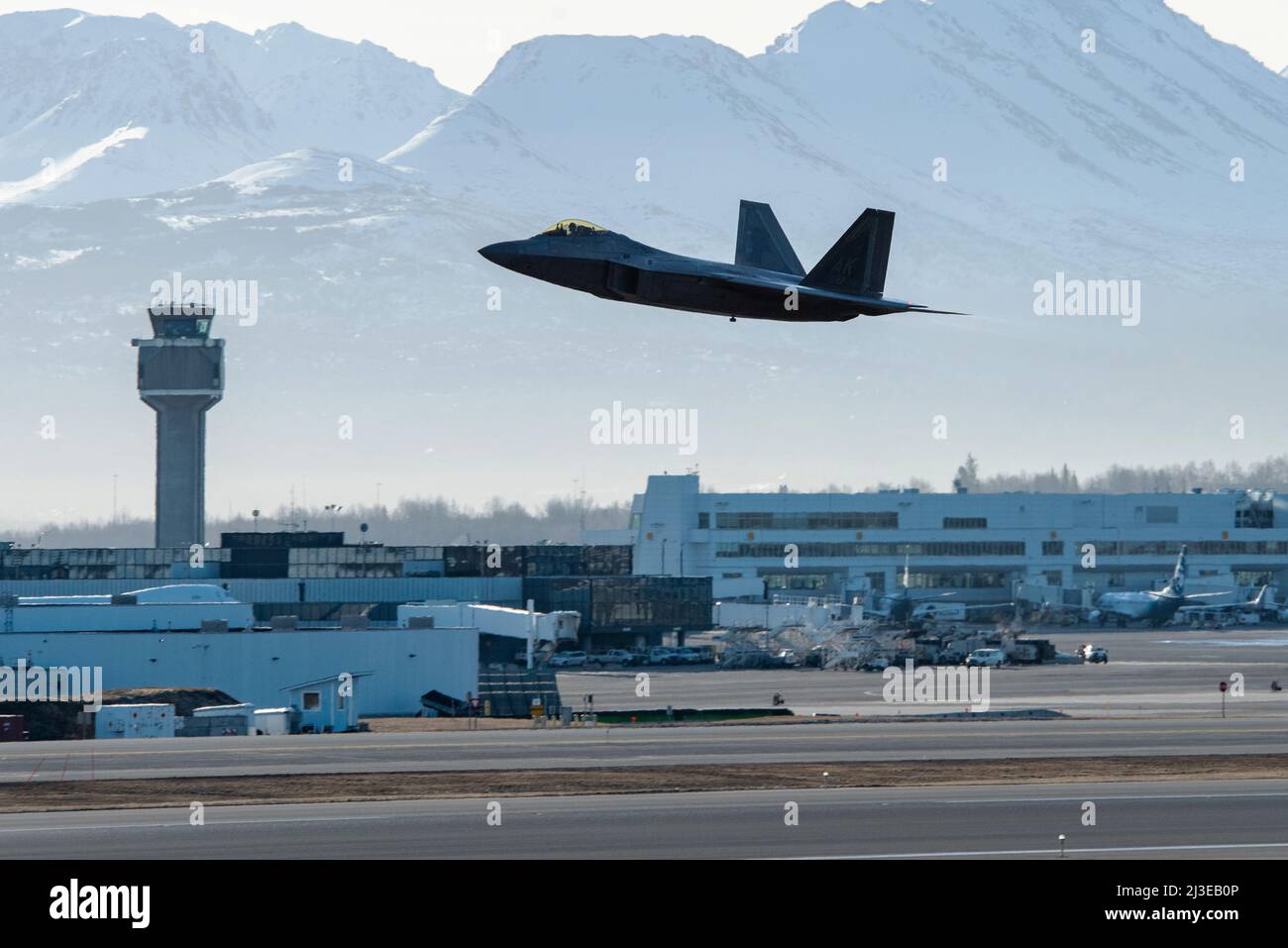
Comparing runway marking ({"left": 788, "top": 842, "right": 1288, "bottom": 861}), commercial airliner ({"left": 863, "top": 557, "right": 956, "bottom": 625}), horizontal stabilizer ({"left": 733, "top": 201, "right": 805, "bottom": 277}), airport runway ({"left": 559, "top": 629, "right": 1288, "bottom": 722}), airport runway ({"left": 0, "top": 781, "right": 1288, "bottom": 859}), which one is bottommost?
airport runway ({"left": 559, "top": 629, "right": 1288, "bottom": 722})

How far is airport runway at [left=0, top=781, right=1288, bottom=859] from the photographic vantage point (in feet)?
133

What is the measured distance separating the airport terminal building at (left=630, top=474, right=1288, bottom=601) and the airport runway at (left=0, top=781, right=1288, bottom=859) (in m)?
110

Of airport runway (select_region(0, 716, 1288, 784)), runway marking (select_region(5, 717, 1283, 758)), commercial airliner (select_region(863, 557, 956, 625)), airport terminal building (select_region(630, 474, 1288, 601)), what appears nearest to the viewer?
airport runway (select_region(0, 716, 1288, 784))

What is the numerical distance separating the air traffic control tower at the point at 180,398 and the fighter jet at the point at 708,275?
4765 inches

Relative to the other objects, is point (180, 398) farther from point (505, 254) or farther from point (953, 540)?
point (505, 254)

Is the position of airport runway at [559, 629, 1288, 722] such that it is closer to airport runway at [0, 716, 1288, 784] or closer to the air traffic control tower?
airport runway at [0, 716, 1288, 784]

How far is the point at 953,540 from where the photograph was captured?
170250 mm

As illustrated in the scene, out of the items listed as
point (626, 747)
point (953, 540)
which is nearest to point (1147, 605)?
point (953, 540)

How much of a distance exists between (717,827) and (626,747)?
1853cm

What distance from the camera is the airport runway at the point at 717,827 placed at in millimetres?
40406

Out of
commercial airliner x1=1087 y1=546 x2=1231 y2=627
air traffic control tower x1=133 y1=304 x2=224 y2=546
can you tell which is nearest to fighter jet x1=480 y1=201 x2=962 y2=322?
commercial airliner x1=1087 y1=546 x2=1231 y2=627

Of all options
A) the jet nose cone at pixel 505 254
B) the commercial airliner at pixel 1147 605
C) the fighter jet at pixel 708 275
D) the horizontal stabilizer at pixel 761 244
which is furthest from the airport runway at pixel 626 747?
the commercial airliner at pixel 1147 605

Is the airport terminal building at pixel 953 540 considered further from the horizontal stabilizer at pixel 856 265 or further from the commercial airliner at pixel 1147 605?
the horizontal stabilizer at pixel 856 265
